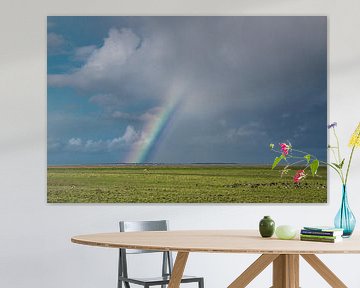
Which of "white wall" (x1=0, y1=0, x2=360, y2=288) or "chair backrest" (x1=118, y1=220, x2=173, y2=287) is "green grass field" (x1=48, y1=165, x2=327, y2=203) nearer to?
"white wall" (x1=0, y1=0, x2=360, y2=288)

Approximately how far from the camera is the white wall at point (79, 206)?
20.7 feet

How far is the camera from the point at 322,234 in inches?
163

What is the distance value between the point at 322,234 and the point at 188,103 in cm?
248

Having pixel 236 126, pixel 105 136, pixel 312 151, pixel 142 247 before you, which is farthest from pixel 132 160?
pixel 142 247

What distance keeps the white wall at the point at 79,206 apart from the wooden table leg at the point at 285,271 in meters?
2.03

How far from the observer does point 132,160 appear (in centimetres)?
637

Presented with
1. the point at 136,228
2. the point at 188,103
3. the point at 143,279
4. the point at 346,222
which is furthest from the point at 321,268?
the point at 188,103

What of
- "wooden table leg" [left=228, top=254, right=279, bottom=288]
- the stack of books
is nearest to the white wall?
"wooden table leg" [left=228, top=254, right=279, bottom=288]

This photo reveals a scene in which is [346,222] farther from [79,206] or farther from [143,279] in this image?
[79,206]

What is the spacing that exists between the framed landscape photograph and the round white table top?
172 cm

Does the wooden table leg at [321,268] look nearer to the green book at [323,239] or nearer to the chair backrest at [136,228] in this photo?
the green book at [323,239]

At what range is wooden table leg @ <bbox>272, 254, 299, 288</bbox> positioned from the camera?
14.0 feet

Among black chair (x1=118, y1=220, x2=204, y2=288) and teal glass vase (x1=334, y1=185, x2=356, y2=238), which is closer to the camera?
teal glass vase (x1=334, y1=185, x2=356, y2=238)

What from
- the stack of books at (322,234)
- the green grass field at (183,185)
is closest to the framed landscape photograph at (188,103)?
the green grass field at (183,185)
